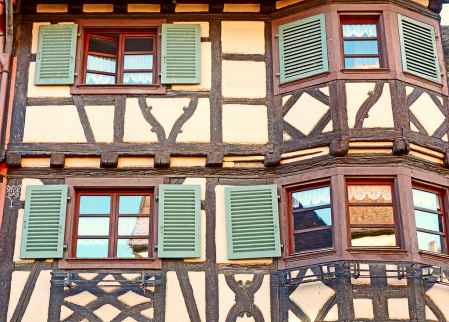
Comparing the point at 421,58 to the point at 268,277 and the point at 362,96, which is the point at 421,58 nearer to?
the point at 362,96

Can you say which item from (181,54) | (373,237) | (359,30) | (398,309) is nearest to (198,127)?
(181,54)

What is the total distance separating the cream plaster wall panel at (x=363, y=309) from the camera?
9.89 meters

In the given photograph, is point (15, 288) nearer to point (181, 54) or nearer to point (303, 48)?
point (181, 54)

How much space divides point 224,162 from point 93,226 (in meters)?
2.08

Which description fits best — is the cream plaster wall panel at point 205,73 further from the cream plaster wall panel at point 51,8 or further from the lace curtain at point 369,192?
the lace curtain at point 369,192

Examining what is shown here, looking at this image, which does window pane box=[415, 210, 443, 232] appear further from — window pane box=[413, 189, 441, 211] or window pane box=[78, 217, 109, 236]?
window pane box=[78, 217, 109, 236]

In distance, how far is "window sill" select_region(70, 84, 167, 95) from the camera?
11.7 metres

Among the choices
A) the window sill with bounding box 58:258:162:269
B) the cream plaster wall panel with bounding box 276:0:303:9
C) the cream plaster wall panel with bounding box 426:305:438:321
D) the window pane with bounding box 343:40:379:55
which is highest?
the cream plaster wall panel with bounding box 276:0:303:9

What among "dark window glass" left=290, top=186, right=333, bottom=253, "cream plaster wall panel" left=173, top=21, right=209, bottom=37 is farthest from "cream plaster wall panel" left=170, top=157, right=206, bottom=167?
"cream plaster wall panel" left=173, top=21, right=209, bottom=37

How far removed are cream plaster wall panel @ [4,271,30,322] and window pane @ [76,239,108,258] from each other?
78cm

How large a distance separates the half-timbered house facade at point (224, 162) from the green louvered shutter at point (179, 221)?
0.02 metres

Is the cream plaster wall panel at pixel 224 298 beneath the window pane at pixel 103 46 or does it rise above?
beneath

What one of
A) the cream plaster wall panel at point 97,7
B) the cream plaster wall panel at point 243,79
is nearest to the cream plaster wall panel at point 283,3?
the cream plaster wall panel at point 243,79

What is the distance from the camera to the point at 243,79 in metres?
11.8
